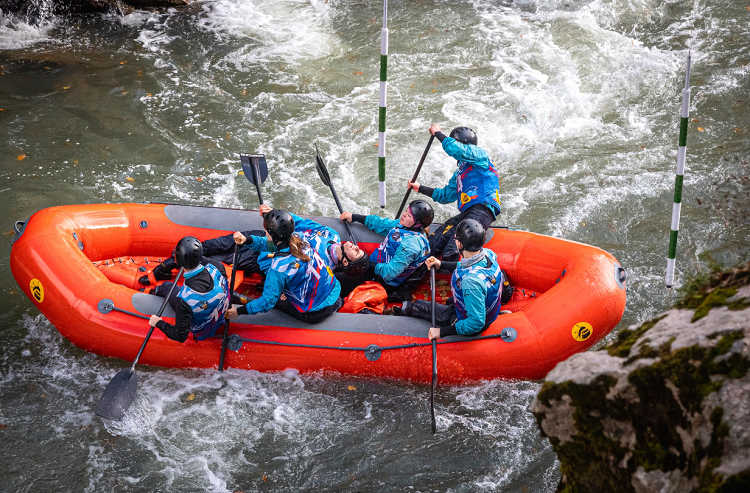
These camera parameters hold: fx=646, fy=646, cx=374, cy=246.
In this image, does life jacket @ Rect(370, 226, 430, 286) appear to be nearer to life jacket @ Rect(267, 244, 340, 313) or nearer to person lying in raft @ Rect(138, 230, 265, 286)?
life jacket @ Rect(267, 244, 340, 313)

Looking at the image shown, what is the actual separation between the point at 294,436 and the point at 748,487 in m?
3.36

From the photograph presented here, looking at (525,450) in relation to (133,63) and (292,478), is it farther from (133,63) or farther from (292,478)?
(133,63)

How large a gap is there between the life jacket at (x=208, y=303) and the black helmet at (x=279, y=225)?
494mm

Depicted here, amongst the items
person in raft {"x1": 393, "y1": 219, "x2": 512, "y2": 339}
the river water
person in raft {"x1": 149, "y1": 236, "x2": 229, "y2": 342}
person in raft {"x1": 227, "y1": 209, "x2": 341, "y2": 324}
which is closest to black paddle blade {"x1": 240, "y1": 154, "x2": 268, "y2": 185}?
person in raft {"x1": 227, "y1": 209, "x2": 341, "y2": 324}

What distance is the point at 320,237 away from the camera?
498 centimetres

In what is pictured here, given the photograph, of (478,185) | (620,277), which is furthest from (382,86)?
(620,277)

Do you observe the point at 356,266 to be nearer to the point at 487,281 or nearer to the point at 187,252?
the point at 487,281

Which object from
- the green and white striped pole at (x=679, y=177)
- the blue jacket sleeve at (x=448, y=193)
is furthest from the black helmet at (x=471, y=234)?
the green and white striped pole at (x=679, y=177)

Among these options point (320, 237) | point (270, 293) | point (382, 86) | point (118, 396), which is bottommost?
point (118, 396)

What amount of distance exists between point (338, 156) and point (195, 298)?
13.3 feet

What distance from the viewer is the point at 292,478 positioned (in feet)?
14.6

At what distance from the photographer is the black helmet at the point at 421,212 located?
5160 mm

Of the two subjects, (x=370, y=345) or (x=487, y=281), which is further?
(x=370, y=345)

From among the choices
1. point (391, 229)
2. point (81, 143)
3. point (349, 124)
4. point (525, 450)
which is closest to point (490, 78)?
point (349, 124)
